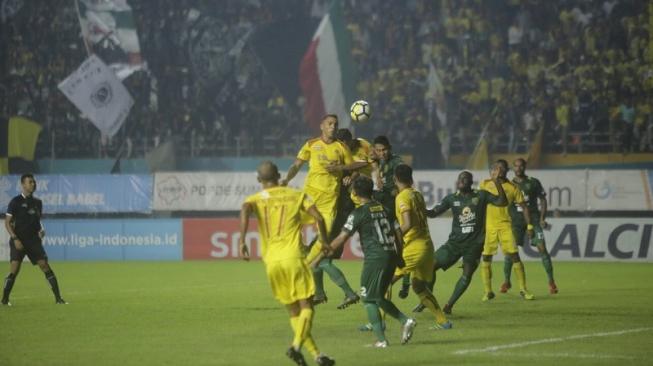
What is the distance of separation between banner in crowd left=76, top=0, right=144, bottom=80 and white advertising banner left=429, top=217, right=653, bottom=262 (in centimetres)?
1591

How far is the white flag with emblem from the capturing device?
34.7 metres

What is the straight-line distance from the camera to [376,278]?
11.3 metres

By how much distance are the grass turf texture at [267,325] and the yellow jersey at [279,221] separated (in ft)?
4.06

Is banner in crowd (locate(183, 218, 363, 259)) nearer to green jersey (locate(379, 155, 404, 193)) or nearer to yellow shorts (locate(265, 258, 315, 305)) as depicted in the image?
green jersey (locate(379, 155, 404, 193))

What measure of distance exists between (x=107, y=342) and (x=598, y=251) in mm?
18085

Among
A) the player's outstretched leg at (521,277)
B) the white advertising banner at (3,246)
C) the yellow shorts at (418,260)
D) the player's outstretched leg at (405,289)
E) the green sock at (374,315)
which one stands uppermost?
the yellow shorts at (418,260)

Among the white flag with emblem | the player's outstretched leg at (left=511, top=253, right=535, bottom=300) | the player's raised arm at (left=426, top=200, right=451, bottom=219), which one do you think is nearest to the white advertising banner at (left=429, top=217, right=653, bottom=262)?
the player's outstretched leg at (left=511, top=253, right=535, bottom=300)

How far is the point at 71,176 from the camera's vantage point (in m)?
30.8

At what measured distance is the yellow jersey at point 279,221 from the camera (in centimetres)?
988

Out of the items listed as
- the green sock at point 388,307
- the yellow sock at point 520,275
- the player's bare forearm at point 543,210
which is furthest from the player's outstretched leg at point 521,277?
the green sock at point 388,307

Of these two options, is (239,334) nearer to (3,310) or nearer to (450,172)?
(3,310)

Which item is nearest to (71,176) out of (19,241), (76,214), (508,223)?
(76,214)

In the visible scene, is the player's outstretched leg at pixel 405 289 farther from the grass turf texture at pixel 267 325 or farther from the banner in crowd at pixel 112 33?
the banner in crowd at pixel 112 33

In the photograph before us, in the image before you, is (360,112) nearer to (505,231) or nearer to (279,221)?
(505,231)
